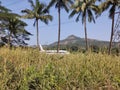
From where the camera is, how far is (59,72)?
6.47m

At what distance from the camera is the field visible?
19.6 feet

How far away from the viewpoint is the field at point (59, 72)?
5.97 meters

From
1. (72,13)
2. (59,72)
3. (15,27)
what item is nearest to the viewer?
(59,72)

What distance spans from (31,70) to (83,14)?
54116mm

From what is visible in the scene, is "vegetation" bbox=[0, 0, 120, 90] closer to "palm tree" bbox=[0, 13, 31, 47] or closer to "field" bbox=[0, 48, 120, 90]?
"field" bbox=[0, 48, 120, 90]

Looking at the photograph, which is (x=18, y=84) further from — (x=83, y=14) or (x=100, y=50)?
(x=83, y=14)

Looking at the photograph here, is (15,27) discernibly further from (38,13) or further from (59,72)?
(59,72)

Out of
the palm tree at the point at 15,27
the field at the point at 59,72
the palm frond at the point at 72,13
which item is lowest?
the field at the point at 59,72

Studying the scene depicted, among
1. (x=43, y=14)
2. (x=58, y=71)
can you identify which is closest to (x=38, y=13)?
(x=43, y=14)

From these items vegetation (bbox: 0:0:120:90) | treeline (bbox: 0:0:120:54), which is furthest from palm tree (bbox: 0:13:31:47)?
vegetation (bbox: 0:0:120:90)

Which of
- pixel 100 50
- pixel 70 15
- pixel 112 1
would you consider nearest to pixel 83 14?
pixel 70 15

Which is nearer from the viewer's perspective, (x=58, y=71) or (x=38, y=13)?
(x=58, y=71)

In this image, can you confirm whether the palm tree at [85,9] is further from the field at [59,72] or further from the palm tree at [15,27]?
the field at [59,72]

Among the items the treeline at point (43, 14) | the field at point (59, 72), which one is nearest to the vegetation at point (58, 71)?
the field at point (59, 72)
